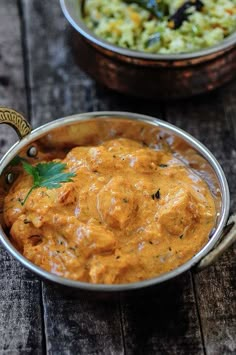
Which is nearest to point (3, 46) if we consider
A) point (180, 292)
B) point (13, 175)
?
point (13, 175)

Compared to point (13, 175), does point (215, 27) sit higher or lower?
higher

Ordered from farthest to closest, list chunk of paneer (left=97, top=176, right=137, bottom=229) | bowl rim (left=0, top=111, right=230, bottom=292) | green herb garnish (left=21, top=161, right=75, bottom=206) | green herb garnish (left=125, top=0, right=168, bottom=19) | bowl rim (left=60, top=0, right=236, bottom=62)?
green herb garnish (left=125, top=0, right=168, bottom=19) → bowl rim (left=60, top=0, right=236, bottom=62) → green herb garnish (left=21, top=161, right=75, bottom=206) → chunk of paneer (left=97, top=176, right=137, bottom=229) → bowl rim (left=0, top=111, right=230, bottom=292)

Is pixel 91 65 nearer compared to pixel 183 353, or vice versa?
pixel 183 353

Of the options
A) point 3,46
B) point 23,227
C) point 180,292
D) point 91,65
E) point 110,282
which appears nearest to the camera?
point 110,282

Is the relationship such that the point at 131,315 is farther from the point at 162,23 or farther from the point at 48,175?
the point at 162,23

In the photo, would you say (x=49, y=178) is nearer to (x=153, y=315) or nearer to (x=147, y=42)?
(x=153, y=315)

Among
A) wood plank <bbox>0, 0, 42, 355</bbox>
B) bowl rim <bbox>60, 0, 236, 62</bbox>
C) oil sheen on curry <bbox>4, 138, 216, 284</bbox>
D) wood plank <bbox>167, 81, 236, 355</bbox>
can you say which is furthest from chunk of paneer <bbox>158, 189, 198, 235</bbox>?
bowl rim <bbox>60, 0, 236, 62</bbox>

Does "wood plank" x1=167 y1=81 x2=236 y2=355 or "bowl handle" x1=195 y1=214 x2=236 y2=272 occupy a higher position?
"bowl handle" x1=195 y1=214 x2=236 y2=272

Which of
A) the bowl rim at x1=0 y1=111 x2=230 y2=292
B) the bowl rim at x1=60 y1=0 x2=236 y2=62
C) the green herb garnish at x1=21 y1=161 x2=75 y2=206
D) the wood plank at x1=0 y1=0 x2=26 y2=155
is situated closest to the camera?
the bowl rim at x1=0 y1=111 x2=230 y2=292

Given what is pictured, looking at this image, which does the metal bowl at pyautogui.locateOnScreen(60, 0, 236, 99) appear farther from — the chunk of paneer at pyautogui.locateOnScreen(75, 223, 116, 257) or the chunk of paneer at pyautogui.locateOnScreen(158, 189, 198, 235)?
the chunk of paneer at pyautogui.locateOnScreen(75, 223, 116, 257)
